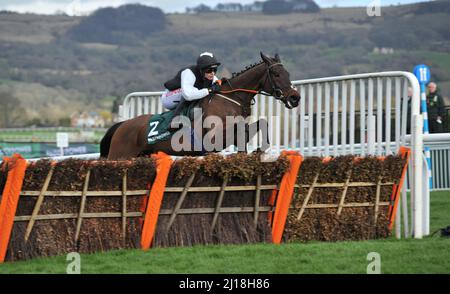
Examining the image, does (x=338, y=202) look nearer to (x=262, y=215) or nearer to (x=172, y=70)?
(x=262, y=215)

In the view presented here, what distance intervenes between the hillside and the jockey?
147 feet

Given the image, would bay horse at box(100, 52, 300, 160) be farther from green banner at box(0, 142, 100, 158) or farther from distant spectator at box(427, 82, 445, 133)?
green banner at box(0, 142, 100, 158)

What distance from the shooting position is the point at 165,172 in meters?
7.82

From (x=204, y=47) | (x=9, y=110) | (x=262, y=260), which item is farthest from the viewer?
(x=204, y=47)

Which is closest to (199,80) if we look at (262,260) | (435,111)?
(262,260)

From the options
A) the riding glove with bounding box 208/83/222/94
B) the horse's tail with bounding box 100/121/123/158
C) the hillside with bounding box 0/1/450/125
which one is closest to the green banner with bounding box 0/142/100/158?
the horse's tail with bounding box 100/121/123/158

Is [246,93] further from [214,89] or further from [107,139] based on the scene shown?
[107,139]

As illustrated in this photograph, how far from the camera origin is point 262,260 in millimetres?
7137

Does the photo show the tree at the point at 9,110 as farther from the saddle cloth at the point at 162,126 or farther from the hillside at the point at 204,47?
the saddle cloth at the point at 162,126

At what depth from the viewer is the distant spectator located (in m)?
16.4

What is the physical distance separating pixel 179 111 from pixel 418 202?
322cm

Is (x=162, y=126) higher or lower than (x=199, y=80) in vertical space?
lower

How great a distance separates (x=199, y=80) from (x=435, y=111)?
7.48m
